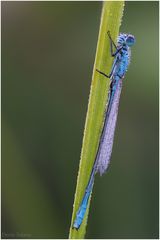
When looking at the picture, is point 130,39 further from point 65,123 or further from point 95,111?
point 65,123

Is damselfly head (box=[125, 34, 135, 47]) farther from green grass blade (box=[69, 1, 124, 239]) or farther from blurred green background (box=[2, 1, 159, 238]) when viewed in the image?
blurred green background (box=[2, 1, 159, 238])

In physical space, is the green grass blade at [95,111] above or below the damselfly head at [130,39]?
below

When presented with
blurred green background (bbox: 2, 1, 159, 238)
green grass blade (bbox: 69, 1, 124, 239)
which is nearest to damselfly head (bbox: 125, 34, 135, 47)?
green grass blade (bbox: 69, 1, 124, 239)

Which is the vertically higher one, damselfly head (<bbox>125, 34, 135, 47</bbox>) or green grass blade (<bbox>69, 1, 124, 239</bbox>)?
damselfly head (<bbox>125, 34, 135, 47</bbox>)

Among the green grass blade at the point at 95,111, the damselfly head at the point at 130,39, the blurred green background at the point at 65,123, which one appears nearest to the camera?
the green grass blade at the point at 95,111

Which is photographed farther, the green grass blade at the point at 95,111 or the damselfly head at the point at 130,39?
the damselfly head at the point at 130,39

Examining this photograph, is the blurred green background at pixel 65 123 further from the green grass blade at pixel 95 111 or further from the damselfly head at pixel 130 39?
the green grass blade at pixel 95 111

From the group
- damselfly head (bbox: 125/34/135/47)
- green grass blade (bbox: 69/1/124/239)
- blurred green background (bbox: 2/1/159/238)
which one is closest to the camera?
green grass blade (bbox: 69/1/124/239)

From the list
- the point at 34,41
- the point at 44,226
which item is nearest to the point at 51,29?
the point at 34,41

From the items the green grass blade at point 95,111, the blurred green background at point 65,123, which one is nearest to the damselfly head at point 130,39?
the green grass blade at point 95,111
